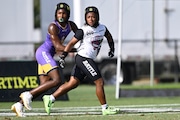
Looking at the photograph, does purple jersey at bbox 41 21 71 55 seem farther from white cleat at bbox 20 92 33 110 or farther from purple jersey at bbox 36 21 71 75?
white cleat at bbox 20 92 33 110

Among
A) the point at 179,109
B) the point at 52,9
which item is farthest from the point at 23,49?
the point at 179,109

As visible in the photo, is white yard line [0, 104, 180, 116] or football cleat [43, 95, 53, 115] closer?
football cleat [43, 95, 53, 115]

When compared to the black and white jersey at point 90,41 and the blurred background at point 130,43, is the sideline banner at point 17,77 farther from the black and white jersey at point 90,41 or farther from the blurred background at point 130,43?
the blurred background at point 130,43

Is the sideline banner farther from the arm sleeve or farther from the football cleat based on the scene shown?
the arm sleeve

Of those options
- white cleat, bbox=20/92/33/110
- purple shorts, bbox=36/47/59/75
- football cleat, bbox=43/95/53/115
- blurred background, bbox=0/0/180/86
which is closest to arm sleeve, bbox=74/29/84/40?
purple shorts, bbox=36/47/59/75

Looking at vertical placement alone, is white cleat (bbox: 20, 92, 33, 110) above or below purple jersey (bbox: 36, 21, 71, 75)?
below

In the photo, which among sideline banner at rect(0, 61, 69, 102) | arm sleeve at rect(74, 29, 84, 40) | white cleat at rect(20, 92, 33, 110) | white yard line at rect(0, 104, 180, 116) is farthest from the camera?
sideline banner at rect(0, 61, 69, 102)

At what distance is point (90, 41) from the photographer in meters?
12.6

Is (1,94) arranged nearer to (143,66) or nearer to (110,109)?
(110,109)

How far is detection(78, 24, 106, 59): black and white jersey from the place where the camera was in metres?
12.5

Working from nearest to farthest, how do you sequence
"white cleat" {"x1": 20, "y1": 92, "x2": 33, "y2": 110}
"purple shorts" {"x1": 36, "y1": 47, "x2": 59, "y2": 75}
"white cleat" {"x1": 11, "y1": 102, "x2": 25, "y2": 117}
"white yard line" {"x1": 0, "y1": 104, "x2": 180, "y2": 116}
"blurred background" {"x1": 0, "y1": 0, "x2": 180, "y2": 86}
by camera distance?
"white cleat" {"x1": 11, "y1": 102, "x2": 25, "y2": 117}
"white cleat" {"x1": 20, "y1": 92, "x2": 33, "y2": 110}
"purple shorts" {"x1": 36, "y1": 47, "x2": 59, "y2": 75}
"white yard line" {"x1": 0, "y1": 104, "x2": 180, "y2": 116}
"blurred background" {"x1": 0, "y1": 0, "x2": 180, "y2": 86}

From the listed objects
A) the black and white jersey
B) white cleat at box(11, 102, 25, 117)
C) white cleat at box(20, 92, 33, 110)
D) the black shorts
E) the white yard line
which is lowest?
the white yard line

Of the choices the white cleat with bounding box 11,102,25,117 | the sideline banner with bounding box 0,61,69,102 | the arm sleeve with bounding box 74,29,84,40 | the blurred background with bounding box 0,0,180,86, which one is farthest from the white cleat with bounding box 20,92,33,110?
the blurred background with bounding box 0,0,180,86

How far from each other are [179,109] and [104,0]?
4.80 metres
